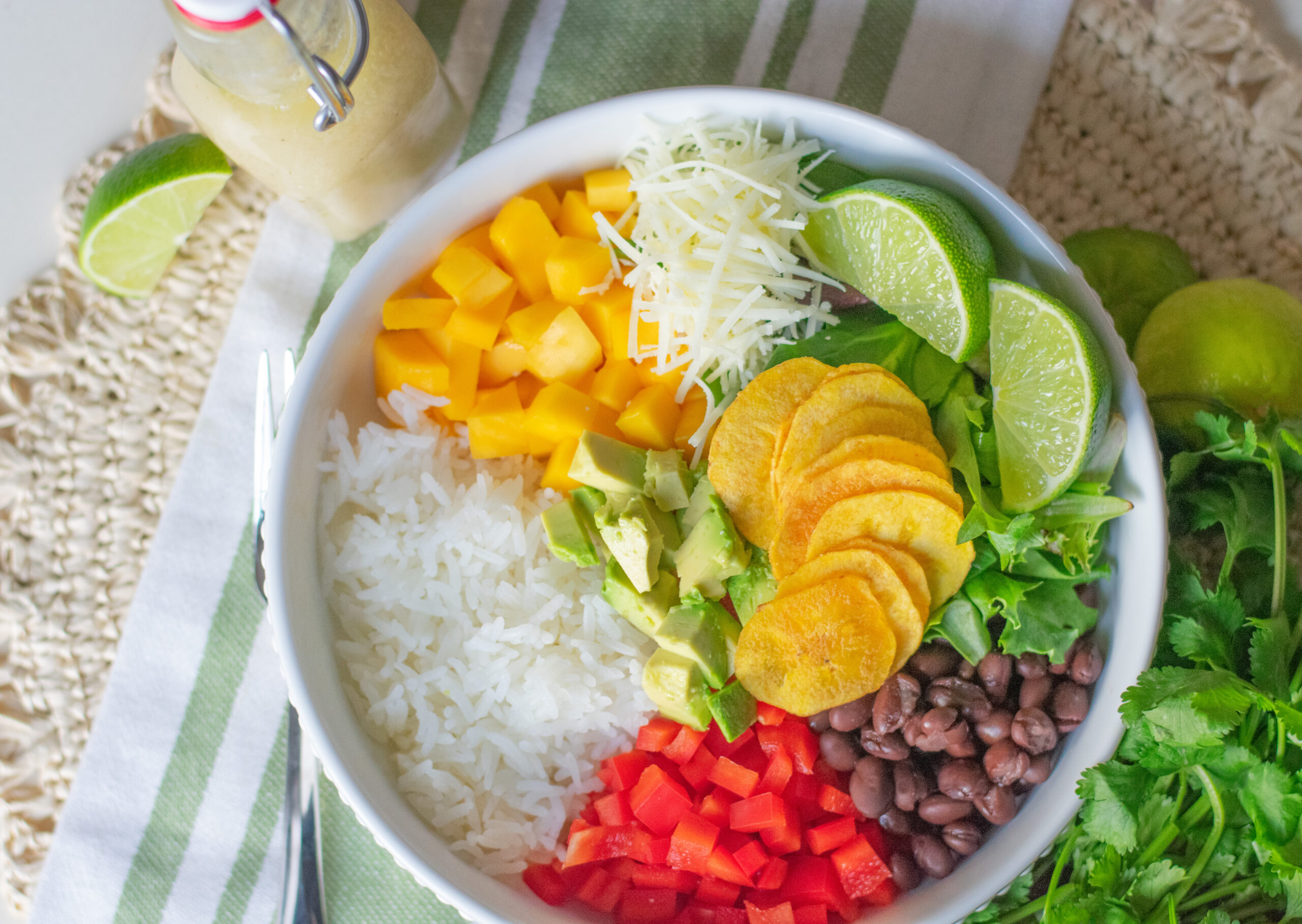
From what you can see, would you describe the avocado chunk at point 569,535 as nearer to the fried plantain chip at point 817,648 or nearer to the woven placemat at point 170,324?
the fried plantain chip at point 817,648

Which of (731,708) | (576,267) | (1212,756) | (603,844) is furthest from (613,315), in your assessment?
(1212,756)

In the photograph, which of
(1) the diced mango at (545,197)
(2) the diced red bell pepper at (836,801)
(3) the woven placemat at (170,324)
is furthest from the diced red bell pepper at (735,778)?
(3) the woven placemat at (170,324)

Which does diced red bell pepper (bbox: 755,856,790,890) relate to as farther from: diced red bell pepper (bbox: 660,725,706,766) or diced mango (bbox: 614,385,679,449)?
diced mango (bbox: 614,385,679,449)

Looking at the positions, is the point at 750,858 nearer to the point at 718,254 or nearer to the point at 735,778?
the point at 735,778

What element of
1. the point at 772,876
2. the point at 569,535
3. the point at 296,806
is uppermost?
the point at 569,535

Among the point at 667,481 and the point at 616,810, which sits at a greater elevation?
the point at 667,481

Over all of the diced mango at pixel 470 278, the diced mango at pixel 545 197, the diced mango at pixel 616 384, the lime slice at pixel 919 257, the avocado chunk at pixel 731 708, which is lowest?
the avocado chunk at pixel 731 708

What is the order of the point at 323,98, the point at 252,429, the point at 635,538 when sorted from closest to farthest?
the point at 323,98 < the point at 635,538 < the point at 252,429

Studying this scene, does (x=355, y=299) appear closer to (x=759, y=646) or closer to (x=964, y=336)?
(x=759, y=646)
